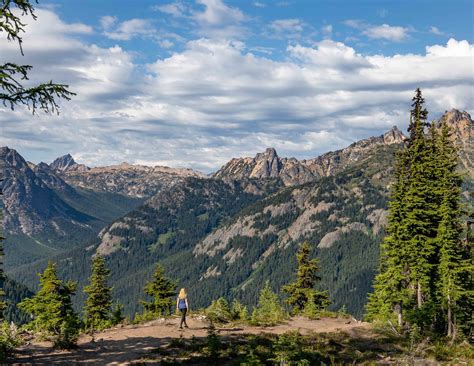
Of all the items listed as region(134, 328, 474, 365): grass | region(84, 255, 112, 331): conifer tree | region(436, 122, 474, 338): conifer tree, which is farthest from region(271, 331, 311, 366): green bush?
region(84, 255, 112, 331): conifer tree

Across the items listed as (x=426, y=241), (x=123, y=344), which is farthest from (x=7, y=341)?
(x=426, y=241)

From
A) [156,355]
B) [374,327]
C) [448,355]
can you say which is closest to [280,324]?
[374,327]

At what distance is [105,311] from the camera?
63.4 meters

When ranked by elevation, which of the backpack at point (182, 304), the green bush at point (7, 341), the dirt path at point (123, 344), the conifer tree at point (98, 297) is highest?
the backpack at point (182, 304)

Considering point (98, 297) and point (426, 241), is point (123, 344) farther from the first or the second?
point (98, 297)

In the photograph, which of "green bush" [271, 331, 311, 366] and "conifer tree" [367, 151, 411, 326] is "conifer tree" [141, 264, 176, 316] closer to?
"conifer tree" [367, 151, 411, 326]

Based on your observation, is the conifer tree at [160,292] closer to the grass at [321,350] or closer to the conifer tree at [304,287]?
the conifer tree at [304,287]

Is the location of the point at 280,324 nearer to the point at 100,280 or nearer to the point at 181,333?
the point at 181,333

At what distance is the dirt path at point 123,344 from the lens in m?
22.3

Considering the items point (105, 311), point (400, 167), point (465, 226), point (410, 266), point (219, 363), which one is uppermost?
point (400, 167)

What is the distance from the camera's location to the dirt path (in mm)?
22312

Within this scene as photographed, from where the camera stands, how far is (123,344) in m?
26.0

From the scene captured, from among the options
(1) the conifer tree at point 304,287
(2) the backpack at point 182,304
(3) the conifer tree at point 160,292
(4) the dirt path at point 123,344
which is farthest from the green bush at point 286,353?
(3) the conifer tree at point 160,292

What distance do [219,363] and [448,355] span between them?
15.0 meters
